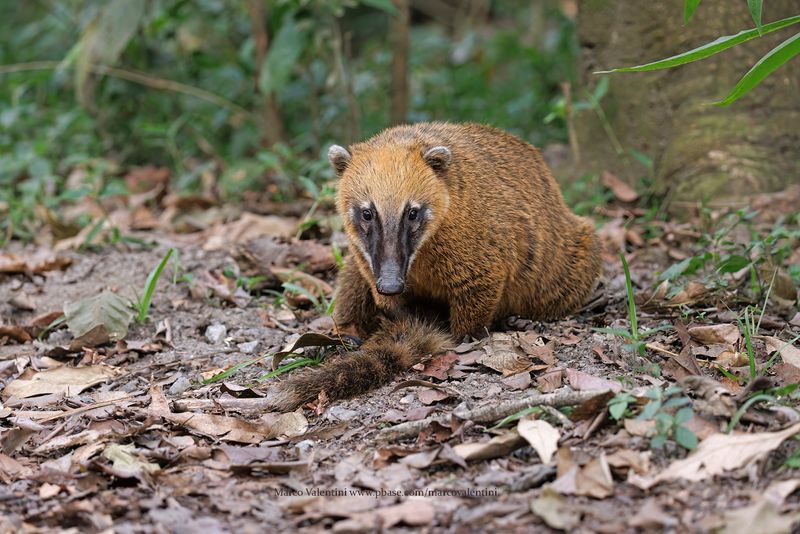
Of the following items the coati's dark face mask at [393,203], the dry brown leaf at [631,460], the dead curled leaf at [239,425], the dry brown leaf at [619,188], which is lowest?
the dead curled leaf at [239,425]

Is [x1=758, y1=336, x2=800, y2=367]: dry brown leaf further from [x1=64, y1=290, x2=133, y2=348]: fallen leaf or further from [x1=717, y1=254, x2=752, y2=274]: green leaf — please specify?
[x1=64, y1=290, x2=133, y2=348]: fallen leaf

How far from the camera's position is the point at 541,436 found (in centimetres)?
316

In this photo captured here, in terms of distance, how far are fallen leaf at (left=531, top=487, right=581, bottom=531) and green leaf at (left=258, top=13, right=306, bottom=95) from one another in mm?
4675

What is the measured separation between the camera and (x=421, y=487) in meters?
3.03

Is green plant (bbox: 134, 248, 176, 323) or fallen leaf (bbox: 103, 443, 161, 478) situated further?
green plant (bbox: 134, 248, 176, 323)

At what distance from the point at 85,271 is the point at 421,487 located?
143 inches

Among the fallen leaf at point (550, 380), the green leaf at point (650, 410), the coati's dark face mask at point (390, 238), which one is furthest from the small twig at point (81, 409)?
the green leaf at point (650, 410)

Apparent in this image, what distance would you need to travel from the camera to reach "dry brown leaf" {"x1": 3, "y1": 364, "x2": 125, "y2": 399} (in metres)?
4.15

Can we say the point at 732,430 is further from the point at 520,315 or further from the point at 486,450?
the point at 520,315

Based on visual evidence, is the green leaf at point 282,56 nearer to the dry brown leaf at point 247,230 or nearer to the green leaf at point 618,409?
the dry brown leaf at point 247,230

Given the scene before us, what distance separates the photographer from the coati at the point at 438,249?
4.26 m

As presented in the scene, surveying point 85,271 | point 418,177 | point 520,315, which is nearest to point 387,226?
point 418,177

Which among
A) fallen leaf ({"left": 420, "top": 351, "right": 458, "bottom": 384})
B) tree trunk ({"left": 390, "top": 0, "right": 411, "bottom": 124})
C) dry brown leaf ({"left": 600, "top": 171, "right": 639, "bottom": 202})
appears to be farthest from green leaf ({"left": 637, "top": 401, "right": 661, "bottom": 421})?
tree trunk ({"left": 390, "top": 0, "right": 411, "bottom": 124})

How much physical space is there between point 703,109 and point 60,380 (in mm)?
4628
